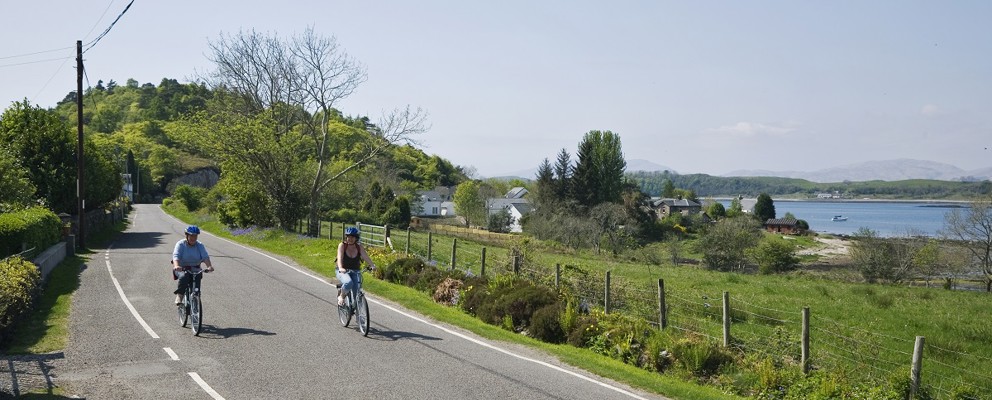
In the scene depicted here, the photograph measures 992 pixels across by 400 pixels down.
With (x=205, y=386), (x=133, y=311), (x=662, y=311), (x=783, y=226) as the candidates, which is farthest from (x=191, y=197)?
(x=783, y=226)

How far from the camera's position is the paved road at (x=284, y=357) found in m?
9.17

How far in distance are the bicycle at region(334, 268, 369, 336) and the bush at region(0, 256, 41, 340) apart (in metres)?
5.42

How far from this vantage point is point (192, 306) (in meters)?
12.6

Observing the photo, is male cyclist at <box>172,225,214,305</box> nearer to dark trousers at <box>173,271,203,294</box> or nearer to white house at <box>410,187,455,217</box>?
dark trousers at <box>173,271,203,294</box>

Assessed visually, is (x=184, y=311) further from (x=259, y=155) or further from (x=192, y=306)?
A: (x=259, y=155)

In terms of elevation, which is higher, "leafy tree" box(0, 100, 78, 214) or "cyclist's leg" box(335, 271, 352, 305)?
"leafy tree" box(0, 100, 78, 214)

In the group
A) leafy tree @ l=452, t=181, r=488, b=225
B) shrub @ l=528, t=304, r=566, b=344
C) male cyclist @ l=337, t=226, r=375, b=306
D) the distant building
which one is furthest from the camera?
the distant building

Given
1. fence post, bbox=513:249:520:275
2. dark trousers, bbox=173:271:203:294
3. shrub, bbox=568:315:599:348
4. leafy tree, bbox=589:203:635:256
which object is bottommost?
leafy tree, bbox=589:203:635:256

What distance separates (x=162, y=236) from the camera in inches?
1601

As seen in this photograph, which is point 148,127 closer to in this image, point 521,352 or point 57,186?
point 57,186

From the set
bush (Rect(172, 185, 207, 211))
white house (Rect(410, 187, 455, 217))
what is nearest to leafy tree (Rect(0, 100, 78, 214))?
bush (Rect(172, 185, 207, 211))

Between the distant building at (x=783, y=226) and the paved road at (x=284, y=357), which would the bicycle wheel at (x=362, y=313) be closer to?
the paved road at (x=284, y=357)

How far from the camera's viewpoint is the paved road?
9.17m

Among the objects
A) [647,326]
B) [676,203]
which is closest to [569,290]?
[647,326]
